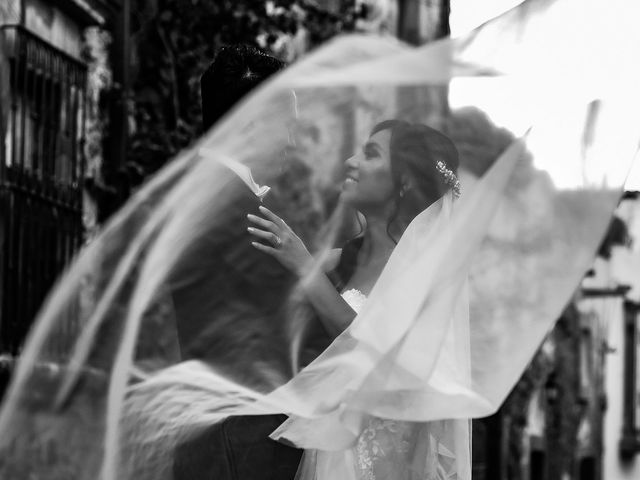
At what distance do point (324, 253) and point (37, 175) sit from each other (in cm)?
475

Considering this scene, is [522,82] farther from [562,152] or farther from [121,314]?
[121,314]

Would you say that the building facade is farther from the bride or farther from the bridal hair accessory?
the bridal hair accessory

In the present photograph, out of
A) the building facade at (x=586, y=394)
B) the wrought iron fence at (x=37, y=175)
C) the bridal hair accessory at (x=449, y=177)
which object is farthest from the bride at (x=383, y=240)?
the building facade at (x=586, y=394)

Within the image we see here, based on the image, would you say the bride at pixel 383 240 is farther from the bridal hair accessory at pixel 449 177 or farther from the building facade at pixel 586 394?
the building facade at pixel 586 394

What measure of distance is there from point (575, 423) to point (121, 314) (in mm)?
21722

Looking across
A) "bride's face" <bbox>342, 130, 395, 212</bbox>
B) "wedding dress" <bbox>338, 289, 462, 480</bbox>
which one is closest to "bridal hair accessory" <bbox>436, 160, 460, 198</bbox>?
"bride's face" <bbox>342, 130, 395, 212</bbox>

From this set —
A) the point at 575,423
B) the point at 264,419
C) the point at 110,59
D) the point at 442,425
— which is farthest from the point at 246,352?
the point at 575,423

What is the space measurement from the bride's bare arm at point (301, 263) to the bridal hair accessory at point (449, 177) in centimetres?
36

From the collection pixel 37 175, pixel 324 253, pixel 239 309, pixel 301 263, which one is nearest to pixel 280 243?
pixel 301 263

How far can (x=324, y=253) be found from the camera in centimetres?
347

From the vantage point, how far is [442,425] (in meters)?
3.31

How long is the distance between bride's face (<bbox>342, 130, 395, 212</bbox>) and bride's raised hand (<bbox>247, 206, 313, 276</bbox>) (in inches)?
9.3

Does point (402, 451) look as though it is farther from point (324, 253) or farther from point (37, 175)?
point (37, 175)

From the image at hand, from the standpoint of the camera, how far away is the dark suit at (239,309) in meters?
3.20
